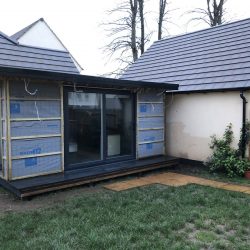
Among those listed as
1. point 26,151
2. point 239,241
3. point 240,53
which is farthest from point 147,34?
point 239,241

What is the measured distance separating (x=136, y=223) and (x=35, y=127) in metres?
2.88

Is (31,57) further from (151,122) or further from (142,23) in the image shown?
(142,23)

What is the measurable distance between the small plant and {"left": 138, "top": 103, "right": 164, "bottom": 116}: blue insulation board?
5.41ft

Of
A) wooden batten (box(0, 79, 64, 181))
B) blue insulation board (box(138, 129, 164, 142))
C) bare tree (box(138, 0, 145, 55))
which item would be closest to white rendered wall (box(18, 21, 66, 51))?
bare tree (box(138, 0, 145, 55))

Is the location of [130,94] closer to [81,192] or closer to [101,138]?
[101,138]

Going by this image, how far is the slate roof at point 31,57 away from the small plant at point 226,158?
508 cm

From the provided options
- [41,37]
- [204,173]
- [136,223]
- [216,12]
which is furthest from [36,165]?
[216,12]

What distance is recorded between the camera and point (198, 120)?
8.12 meters

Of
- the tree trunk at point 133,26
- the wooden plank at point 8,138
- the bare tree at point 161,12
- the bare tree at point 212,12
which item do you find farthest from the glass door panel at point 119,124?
the bare tree at point 212,12

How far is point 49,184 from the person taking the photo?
18.3ft

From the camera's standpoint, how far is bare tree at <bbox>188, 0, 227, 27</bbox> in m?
19.5

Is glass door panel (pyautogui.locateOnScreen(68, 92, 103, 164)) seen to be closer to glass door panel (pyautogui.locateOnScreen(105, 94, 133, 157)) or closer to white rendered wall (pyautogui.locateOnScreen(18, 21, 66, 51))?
glass door panel (pyautogui.locateOnScreen(105, 94, 133, 157))

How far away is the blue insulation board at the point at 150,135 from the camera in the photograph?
25.9 feet

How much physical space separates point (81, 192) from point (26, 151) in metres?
1.29
